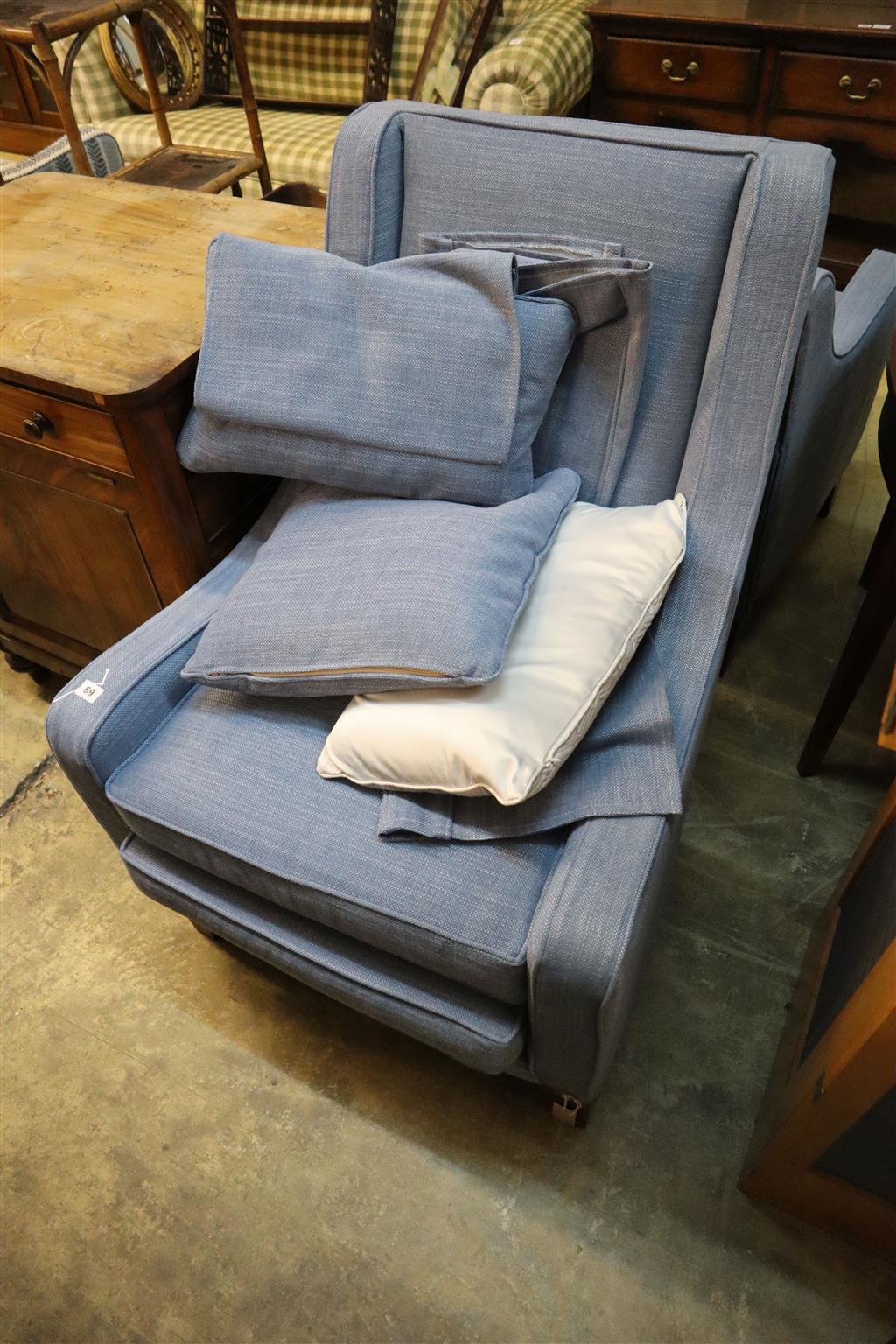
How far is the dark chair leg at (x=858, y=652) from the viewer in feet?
4.13

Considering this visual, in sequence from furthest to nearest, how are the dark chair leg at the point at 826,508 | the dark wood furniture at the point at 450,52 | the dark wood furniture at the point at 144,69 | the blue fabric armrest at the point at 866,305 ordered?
1. the dark wood furniture at the point at 450,52
2. the dark chair leg at the point at 826,508
3. the dark wood furniture at the point at 144,69
4. the blue fabric armrest at the point at 866,305

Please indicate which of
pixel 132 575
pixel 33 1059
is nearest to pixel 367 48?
pixel 132 575

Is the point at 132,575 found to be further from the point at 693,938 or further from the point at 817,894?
the point at 817,894

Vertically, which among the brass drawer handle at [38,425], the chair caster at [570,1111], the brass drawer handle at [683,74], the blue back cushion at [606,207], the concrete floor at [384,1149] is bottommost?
the concrete floor at [384,1149]

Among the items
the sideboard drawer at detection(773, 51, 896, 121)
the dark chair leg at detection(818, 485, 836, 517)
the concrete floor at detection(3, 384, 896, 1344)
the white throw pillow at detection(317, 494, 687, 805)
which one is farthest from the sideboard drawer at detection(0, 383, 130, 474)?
the sideboard drawer at detection(773, 51, 896, 121)

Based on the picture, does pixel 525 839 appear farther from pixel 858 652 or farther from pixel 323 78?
pixel 323 78

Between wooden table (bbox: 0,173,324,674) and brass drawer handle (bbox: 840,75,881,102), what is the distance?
146cm

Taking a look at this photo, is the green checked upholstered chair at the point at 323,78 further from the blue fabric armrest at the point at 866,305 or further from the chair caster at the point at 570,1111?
the chair caster at the point at 570,1111

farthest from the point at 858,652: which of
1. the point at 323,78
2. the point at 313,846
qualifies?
the point at 323,78

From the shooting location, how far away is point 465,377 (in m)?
1.05

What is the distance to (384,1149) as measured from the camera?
3.77 feet

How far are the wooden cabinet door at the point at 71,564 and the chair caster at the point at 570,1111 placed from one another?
92 centimetres

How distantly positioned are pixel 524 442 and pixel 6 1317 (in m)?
1.24

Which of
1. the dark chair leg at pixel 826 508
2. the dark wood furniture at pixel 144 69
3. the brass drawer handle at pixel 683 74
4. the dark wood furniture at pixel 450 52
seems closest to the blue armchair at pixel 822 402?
the dark chair leg at pixel 826 508
